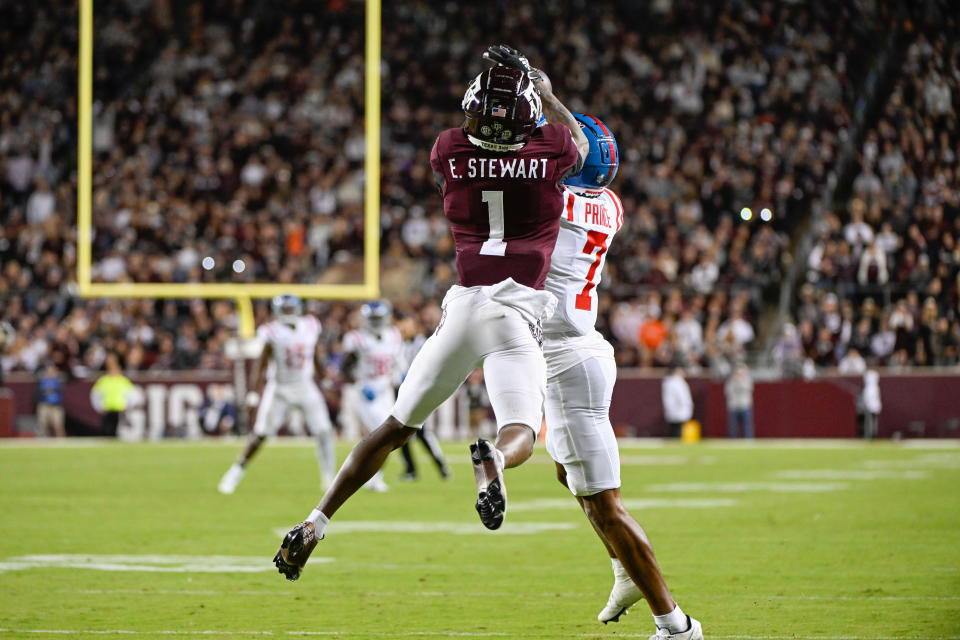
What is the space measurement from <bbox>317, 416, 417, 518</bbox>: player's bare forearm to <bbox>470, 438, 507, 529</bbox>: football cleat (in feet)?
1.85

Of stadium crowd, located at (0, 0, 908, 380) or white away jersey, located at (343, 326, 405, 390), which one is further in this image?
stadium crowd, located at (0, 0, 908, 380)

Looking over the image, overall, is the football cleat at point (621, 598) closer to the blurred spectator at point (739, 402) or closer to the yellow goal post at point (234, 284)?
the yellow goal post at point (234, 284)

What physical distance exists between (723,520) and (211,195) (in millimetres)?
15465

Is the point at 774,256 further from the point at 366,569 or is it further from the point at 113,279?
the point at 366,569

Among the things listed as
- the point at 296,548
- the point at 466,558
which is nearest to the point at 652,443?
the point at 466,558

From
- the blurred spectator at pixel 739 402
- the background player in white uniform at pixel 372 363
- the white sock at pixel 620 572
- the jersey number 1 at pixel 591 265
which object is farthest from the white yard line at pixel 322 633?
the blurred spectator at pixel 739 402

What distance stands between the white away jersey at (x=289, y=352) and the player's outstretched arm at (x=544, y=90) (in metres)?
9.52

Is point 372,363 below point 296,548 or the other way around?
below

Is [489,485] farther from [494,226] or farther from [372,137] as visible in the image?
[372,137]

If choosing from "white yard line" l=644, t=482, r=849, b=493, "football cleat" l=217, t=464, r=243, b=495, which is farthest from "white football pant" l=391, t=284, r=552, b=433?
"football cleat" l=217, t=464, r=243, b=495

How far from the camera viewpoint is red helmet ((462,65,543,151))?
5.00 m

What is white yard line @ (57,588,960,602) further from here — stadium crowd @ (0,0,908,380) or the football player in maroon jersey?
stadium crowd @ (0,0,908,380)

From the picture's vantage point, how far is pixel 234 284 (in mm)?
20969

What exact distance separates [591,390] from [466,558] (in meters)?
3.40
